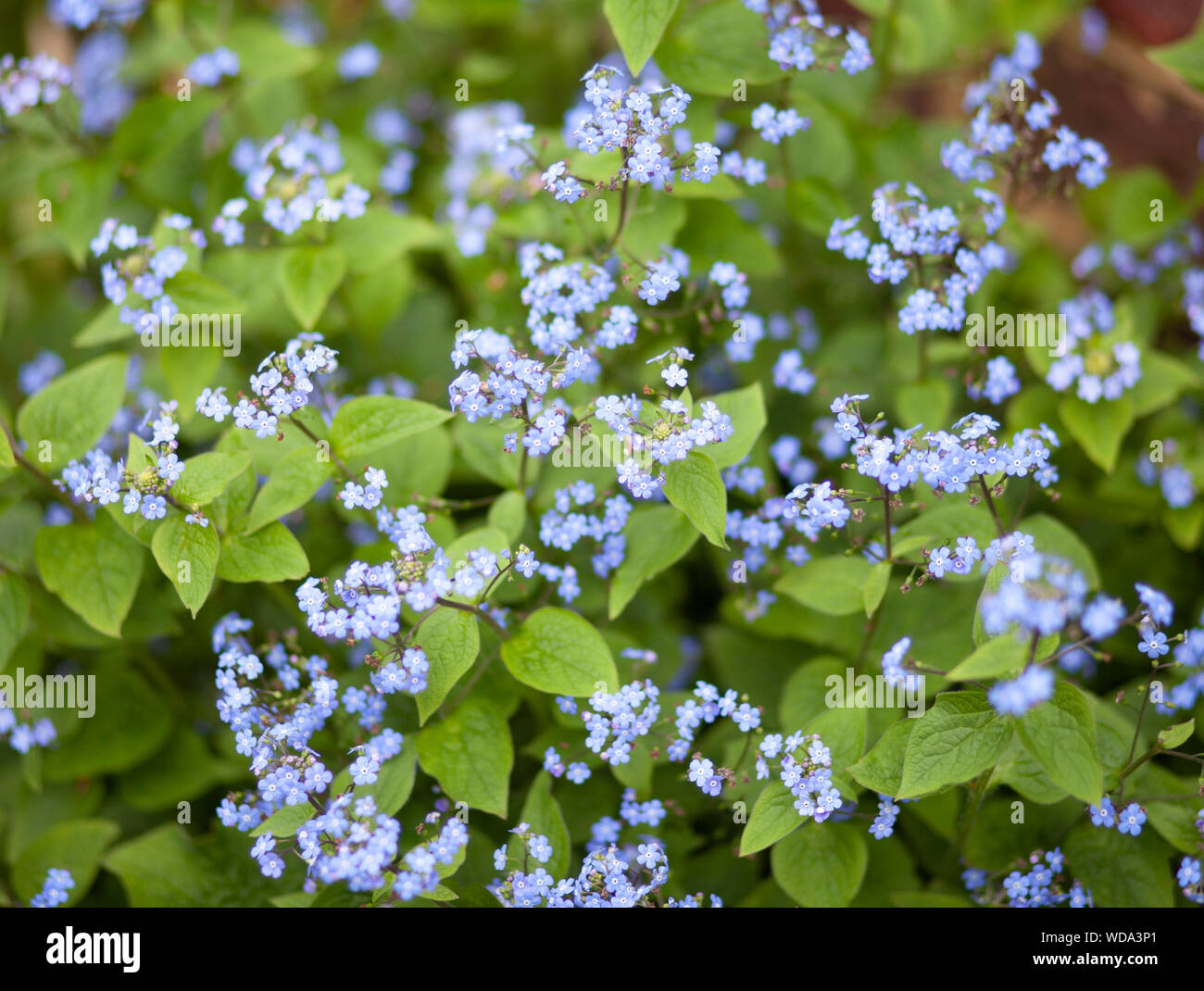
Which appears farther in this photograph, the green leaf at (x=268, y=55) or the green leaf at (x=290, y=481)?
the green leaf at (x=268, y=55)

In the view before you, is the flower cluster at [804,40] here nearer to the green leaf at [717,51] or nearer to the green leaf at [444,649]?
the green leaf at [717,51]

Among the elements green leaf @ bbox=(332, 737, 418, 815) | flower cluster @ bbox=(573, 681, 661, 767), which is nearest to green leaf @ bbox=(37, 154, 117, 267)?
green leaf @ bbox=(332, 737, 418, 815)

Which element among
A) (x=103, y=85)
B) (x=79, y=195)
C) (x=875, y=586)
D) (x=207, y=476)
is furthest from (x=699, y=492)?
(x=103, y=85)

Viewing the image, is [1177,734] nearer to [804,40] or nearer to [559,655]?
[559,655]

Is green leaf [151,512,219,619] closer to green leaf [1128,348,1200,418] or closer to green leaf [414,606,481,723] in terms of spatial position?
green leaf [414,606,481,723]

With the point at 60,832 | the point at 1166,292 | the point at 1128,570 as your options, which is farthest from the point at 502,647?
the point at 1166,292

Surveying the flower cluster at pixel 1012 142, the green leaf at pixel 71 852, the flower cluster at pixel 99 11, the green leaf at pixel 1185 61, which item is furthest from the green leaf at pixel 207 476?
the green leaf at pixel 1185 61

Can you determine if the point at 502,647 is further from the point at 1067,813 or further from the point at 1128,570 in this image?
the point at 1128,570
